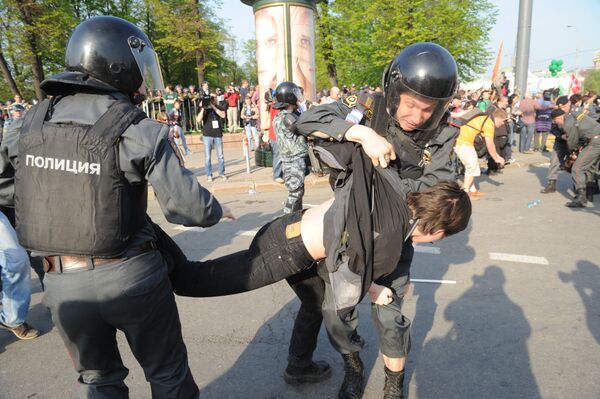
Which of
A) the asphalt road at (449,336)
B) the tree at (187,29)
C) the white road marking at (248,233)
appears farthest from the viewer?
the tree at (187,29)

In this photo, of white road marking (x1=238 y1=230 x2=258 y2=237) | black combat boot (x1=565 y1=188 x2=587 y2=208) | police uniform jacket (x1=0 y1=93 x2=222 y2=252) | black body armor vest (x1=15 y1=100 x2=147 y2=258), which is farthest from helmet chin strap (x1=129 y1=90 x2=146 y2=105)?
black combat boot (x1=565 y1=188 x2=587 y2=208)

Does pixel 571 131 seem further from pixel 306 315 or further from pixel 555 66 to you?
pixel 555 66

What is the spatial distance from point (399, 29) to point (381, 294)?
23.2m

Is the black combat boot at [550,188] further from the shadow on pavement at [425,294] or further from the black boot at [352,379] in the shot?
the black boot at [352,379]

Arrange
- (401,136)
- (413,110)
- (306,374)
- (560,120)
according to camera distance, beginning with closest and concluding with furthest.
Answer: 1. (413,110)
2. (401,136)
3. (306,374)
4. (560,120)

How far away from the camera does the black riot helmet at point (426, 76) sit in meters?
1.85

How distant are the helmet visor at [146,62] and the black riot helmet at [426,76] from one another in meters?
1.06

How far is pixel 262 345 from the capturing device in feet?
9.66

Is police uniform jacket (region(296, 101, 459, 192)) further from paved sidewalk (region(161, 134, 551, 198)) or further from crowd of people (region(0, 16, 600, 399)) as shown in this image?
paved sidewalk (region(161, 134, 551, 198))

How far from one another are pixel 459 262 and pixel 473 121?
11.0ft

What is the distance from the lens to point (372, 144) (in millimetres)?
1716

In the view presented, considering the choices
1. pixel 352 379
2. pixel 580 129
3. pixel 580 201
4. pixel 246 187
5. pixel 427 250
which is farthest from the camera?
pixel 246 187

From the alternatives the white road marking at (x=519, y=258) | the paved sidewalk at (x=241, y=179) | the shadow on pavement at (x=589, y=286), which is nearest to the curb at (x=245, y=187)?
the paved sidewalk at (x=241, y=179)

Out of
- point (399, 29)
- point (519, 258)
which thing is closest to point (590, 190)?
point (519, 258)
